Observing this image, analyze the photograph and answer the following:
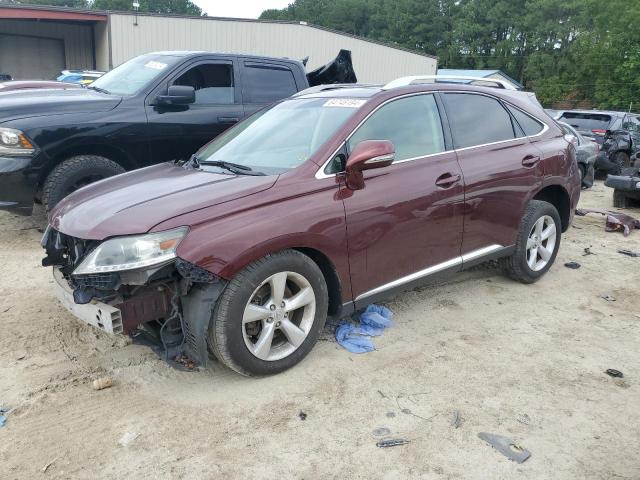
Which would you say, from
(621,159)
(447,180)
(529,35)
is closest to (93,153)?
(447,180)

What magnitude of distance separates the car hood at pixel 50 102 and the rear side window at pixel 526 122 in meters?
3.94

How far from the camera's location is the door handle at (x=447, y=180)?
3992 mm

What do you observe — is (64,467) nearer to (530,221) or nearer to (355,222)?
(355,222)

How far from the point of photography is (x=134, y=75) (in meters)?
6.38

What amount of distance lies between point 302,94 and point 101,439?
9.55 feet

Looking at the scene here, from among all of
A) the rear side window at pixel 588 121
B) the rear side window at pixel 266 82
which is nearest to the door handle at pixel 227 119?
the rear side window at pixel 266 82

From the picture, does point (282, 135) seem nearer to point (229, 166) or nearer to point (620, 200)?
point (229, 166)

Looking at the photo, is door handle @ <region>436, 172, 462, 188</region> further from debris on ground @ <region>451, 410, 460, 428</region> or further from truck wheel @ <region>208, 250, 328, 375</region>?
debris on ground @ <region>451, 410, 460, 428</region>

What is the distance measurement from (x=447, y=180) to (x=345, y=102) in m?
0.94

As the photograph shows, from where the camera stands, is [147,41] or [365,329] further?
[147,41]

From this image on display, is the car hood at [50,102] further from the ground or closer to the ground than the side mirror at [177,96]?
closer to the ground

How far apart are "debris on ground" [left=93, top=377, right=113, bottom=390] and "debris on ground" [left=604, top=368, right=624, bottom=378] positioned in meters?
3.09

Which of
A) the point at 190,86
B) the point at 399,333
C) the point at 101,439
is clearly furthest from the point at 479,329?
the point at 190,86

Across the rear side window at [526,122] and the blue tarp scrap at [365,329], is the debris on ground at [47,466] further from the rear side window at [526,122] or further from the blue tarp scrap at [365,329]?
the rear side window at [526,122]
